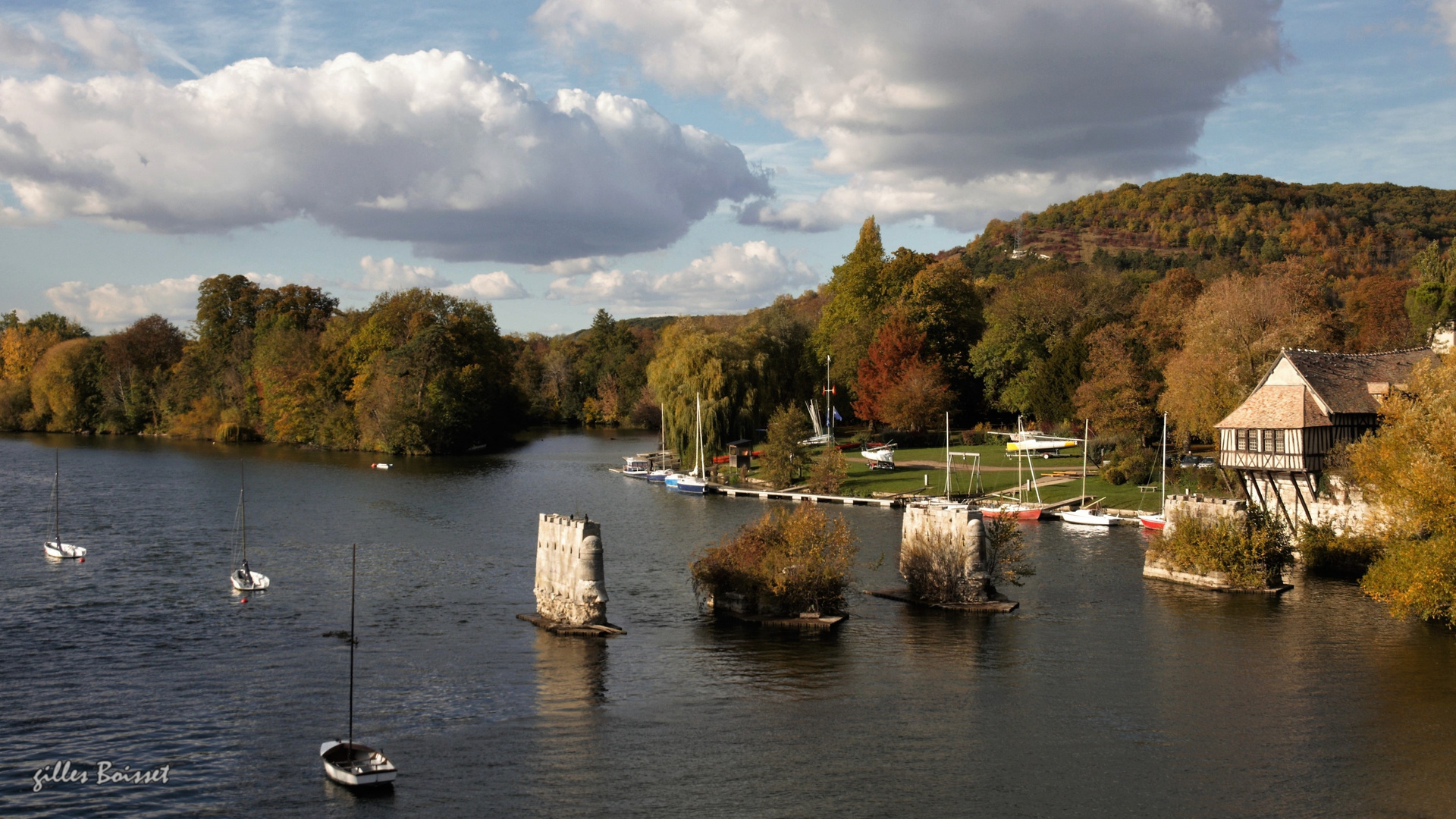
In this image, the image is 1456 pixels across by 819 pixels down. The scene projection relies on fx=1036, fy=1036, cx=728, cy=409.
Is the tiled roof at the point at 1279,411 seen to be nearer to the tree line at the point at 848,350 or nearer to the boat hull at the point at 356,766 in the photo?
the tree line at the point at 848,350

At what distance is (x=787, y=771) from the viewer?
78.8 feet

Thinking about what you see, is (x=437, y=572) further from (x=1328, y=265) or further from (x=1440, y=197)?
(x=1440, y=197)

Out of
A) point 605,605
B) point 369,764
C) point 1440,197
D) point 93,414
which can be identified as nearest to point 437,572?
point 605,605

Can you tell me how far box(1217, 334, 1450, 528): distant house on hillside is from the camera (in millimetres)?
45375

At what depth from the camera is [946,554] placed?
39.0 metres

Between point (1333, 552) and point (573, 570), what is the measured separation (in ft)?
109

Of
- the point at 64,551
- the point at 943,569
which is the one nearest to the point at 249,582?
the point at 64,551

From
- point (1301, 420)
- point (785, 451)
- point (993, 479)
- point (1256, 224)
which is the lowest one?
point (993, 479)

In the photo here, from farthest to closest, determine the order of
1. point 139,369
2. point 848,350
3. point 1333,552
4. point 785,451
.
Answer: point 139,369 < point 848,350 < point 785,451 < point 1333,552

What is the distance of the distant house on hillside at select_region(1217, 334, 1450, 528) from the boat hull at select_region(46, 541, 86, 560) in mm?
52871

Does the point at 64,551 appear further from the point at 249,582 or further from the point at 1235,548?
the point at 1235,548

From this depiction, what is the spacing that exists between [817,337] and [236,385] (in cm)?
6566

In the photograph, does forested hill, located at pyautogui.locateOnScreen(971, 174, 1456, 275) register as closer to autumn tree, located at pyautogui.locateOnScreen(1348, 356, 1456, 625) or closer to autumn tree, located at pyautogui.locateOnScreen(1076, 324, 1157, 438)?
autumn tree, located at pyautogui.locateOnScreen(1076, 324, 1157, 438)

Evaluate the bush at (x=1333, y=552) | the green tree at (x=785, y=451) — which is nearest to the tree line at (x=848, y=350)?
the green tree at (x=785, y=451)
